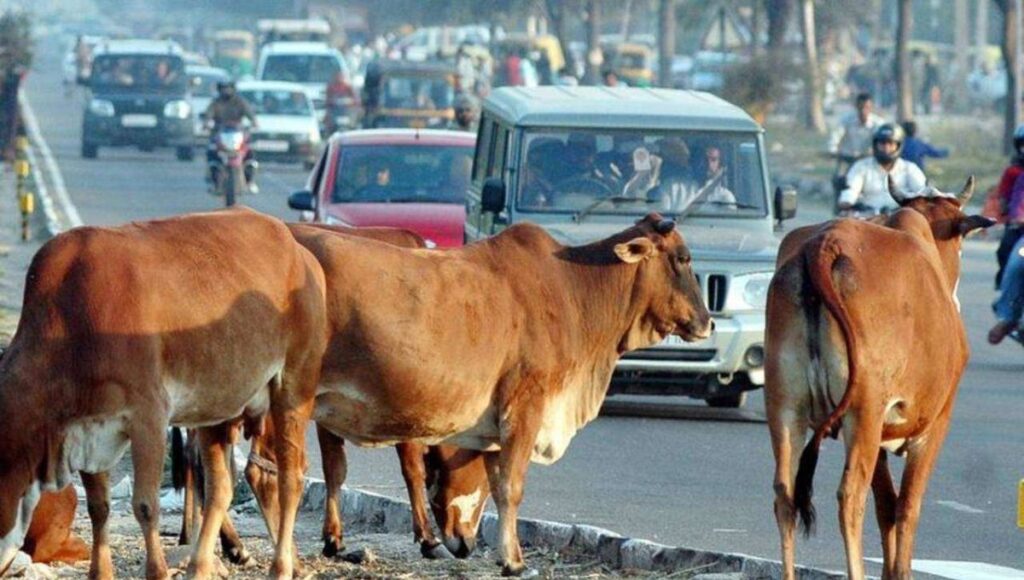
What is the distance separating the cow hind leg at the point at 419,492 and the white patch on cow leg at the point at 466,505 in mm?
177

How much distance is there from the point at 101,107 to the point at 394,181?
2734 cm

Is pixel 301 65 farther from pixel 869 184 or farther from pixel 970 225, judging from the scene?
pixel 970 225

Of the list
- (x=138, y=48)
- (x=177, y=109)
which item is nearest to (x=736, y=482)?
(x=177, y=109)

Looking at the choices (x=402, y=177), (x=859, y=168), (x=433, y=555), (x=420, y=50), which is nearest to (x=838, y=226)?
(x=433, y=555)

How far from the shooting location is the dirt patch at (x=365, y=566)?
9320 millimetres

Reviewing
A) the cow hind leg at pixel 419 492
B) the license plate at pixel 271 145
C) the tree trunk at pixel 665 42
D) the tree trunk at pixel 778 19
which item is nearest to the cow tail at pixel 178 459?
the cow hind leg at pixel 419 492

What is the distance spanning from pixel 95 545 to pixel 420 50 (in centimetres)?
7596

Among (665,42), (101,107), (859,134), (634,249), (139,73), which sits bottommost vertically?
(665,42)

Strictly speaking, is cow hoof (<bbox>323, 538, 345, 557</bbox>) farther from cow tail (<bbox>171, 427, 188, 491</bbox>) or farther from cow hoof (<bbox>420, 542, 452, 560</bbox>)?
cow tail (<bbox>171, 427, 188, 491</bbox>)

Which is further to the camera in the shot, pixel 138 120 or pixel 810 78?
pixel 810 78

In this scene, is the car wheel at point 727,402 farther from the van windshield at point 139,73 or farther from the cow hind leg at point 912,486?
the van windshield at point 139,73

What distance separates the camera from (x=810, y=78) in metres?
56.9

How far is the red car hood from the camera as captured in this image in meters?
18.8

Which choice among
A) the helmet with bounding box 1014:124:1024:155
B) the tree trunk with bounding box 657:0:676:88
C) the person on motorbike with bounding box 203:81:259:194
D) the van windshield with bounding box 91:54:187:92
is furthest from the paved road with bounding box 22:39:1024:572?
the tree trunk with bounding box 657:0:676:88
